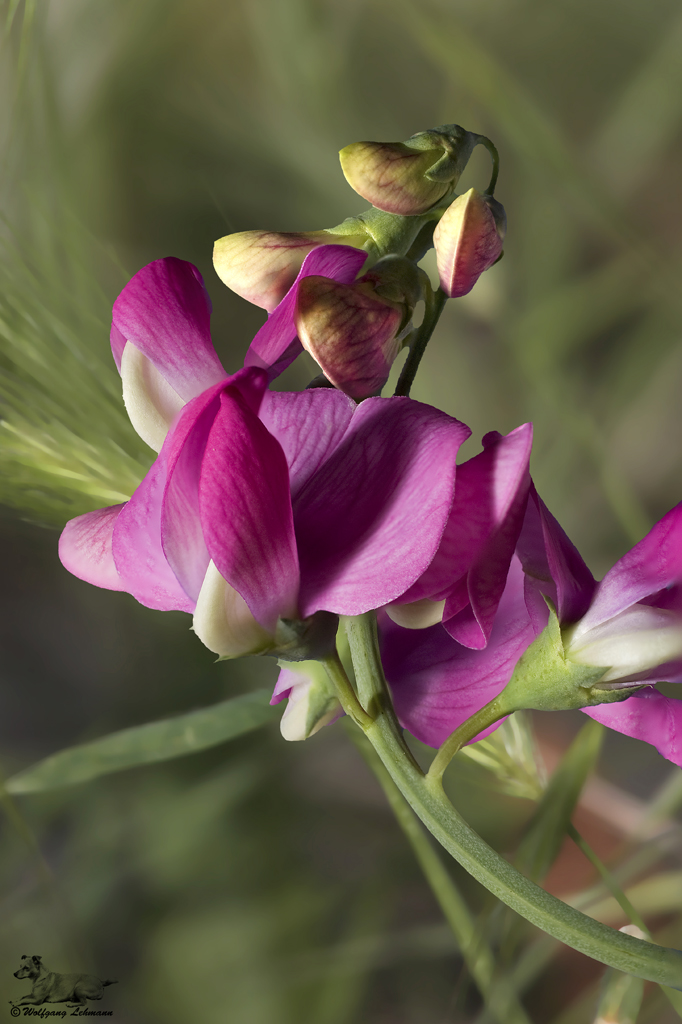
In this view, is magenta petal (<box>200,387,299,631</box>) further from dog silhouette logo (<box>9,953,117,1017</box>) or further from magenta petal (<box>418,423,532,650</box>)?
dog silhouette logo (<box>9,953,117,1017</box>)

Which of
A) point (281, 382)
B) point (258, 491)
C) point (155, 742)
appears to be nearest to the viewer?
point (258, 491)

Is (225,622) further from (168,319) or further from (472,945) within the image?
(472,945)

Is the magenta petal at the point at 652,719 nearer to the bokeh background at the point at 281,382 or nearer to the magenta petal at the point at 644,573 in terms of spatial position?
the magenta petal at the point at 644,573

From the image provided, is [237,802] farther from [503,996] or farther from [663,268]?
[663,268]

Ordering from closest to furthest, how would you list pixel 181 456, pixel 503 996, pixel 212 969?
pixel 181 456
pixel 503 996
pixel 212 969

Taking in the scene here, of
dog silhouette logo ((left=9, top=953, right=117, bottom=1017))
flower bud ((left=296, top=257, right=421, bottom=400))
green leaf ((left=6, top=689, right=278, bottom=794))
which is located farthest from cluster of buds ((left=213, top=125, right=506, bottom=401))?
dog silhouette logo ((left=9, top=953, right=117, bottom=1017))

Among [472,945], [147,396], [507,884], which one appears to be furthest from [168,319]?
[472,945]

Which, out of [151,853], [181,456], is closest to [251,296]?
[181,456]
